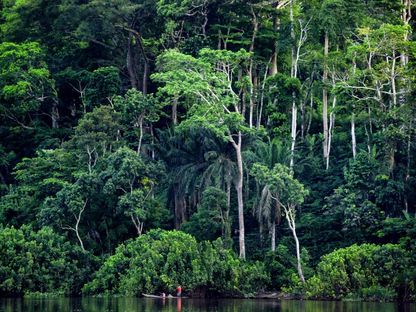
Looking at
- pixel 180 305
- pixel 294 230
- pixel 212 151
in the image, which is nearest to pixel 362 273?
pixel 294 230

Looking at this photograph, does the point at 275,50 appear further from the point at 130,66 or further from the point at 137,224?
the point at 137,224

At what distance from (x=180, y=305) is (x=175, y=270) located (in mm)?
5246

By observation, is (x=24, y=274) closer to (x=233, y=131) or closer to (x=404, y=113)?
(x=233, y=131)

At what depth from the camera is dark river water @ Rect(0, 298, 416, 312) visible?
36688mm

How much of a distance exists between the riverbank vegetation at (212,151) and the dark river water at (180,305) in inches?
80.3

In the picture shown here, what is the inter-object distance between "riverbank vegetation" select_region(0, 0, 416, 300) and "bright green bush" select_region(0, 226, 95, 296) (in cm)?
7

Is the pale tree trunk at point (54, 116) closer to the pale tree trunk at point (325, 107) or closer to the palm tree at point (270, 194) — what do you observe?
the palm tree at point (270, 194)

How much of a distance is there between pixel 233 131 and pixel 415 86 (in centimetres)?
837

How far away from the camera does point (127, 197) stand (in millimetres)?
47812

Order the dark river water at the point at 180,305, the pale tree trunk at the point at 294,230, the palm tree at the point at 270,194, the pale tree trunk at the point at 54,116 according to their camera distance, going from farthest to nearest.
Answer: the pale tree trunk at the point at 54,116, the palm tree at the point at 270,194, the pale tree trunk at the point at 294,230, the dark river water at the point at 180,305

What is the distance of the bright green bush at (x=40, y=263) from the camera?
150 feet

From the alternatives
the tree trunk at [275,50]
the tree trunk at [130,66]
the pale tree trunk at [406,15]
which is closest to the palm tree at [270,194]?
the tree trunk at [275,50]

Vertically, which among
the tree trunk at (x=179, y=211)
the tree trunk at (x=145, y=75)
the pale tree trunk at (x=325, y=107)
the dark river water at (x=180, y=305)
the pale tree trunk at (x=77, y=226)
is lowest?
the dark river water at (x=180, y=305)

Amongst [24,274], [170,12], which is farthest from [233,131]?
[24,274]
